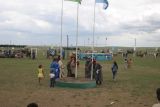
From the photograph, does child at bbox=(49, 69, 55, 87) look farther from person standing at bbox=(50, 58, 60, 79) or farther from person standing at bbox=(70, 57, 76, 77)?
person standing at bbox=(70, 57, 76, 77)

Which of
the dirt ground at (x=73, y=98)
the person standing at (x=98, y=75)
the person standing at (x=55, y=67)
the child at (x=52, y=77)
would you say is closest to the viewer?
the dirt ground at (x=73, y=98)

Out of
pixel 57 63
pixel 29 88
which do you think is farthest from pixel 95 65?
pixel 29 88

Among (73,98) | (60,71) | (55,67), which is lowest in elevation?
(73,98)

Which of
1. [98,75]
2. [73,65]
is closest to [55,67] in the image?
[73,65]

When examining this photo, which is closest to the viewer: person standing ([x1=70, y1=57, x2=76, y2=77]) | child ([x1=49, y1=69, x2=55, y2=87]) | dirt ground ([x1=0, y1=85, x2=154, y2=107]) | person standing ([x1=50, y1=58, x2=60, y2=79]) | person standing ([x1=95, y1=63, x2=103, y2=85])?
dirt ground ([x1=0, y1=85, x2=154, y2=107])

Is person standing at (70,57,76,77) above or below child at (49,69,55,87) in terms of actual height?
above

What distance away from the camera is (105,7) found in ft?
84.0

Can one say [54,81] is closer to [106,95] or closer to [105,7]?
[106,95]

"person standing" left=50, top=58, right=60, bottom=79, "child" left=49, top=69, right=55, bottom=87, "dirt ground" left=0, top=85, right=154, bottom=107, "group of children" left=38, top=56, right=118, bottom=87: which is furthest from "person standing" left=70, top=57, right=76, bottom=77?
"dirt ground" left=0, top=85, right=154, bottom=107

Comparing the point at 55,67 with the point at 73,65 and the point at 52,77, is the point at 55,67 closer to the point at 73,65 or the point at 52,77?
the point at 52,77

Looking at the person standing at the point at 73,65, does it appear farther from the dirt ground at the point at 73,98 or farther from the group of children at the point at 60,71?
the dirt ground at the point at 73,98

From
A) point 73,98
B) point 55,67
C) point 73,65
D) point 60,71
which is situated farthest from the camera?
point 73,65

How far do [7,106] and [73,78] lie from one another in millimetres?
9252

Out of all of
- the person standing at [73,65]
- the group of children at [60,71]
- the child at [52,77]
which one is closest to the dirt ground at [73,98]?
the child at [52,77]
